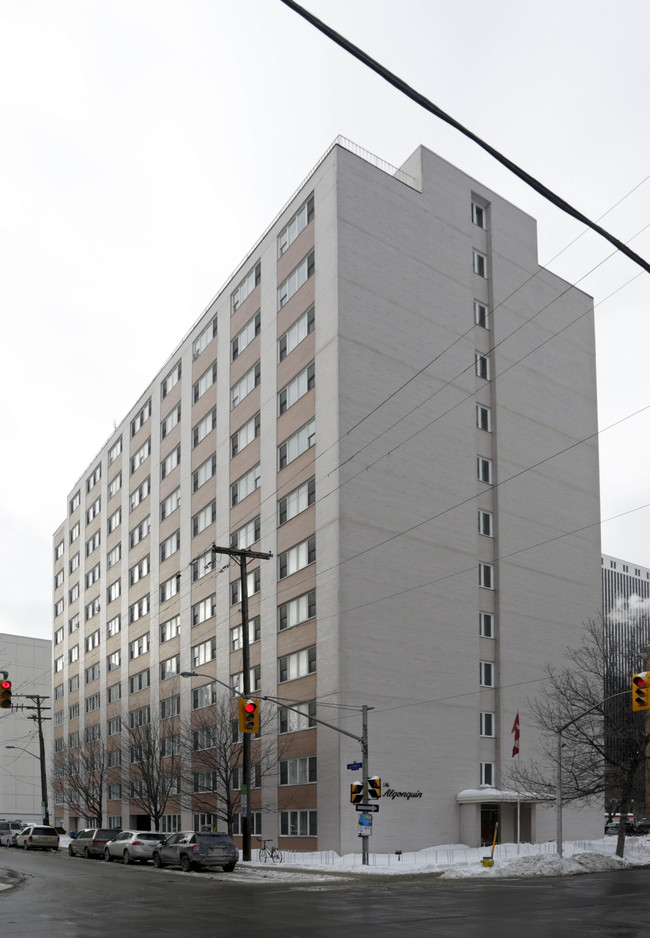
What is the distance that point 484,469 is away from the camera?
61281mm

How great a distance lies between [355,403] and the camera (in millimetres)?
54312

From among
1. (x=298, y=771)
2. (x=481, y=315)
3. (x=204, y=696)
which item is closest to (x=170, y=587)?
(x=204, y=696)

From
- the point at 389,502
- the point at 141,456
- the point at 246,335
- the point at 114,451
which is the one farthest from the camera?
the point at 114,451

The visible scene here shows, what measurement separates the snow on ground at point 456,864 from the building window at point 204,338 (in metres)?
36.4

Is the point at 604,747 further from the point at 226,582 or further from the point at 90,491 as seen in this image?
the point at 90,491

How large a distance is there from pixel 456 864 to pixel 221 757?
1716 centimetres

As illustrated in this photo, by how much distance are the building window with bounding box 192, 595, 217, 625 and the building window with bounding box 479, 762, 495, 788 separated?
21.2 metres

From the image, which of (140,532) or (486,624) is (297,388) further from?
(140,532)

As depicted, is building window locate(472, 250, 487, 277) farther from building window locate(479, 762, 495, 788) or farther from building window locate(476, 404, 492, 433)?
building window locate(479, 762, 495, 788)

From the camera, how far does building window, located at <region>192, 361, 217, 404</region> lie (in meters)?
73.0

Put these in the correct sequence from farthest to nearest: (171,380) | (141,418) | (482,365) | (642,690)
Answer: (141,418), (171,380), (482,365), (642,690)

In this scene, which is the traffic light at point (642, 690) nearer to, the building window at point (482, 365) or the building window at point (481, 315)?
the building window at point (482, 365)

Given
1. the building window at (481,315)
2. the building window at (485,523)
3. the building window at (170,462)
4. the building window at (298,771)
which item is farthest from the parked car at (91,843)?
the building window at (481,315)

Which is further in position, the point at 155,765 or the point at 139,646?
the point at 139,646
